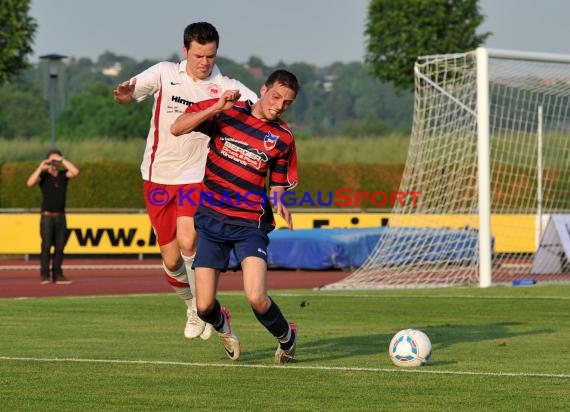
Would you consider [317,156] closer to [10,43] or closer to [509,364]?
[10,43]

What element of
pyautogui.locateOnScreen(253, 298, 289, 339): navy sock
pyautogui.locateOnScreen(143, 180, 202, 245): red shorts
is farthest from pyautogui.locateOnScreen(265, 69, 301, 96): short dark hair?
pyautogui.locateOnScreen(143, 180, 202, 245): red shorts

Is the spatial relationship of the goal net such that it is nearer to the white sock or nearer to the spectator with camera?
the spectator with camera

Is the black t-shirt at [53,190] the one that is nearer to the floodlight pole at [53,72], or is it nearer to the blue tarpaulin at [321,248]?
the blue tarpaulin at [321,248]

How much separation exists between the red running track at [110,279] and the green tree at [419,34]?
16074 mm

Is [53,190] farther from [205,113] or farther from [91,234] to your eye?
[205,113]

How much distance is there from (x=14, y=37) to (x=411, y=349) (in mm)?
29957

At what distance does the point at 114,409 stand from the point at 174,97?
4042 millimetres

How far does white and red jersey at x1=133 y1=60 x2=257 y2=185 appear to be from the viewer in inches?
433

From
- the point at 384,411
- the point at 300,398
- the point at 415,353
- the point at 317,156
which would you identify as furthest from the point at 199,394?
the point at 317,156

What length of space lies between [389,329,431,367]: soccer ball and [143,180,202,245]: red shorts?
2307 millimetres

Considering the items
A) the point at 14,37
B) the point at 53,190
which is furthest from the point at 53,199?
the point at 14,37

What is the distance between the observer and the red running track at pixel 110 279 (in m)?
21.0

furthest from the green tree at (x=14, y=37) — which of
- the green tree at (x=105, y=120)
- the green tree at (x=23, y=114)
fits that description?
the green tree at (x=23, y=114)

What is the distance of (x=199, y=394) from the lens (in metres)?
8.07
